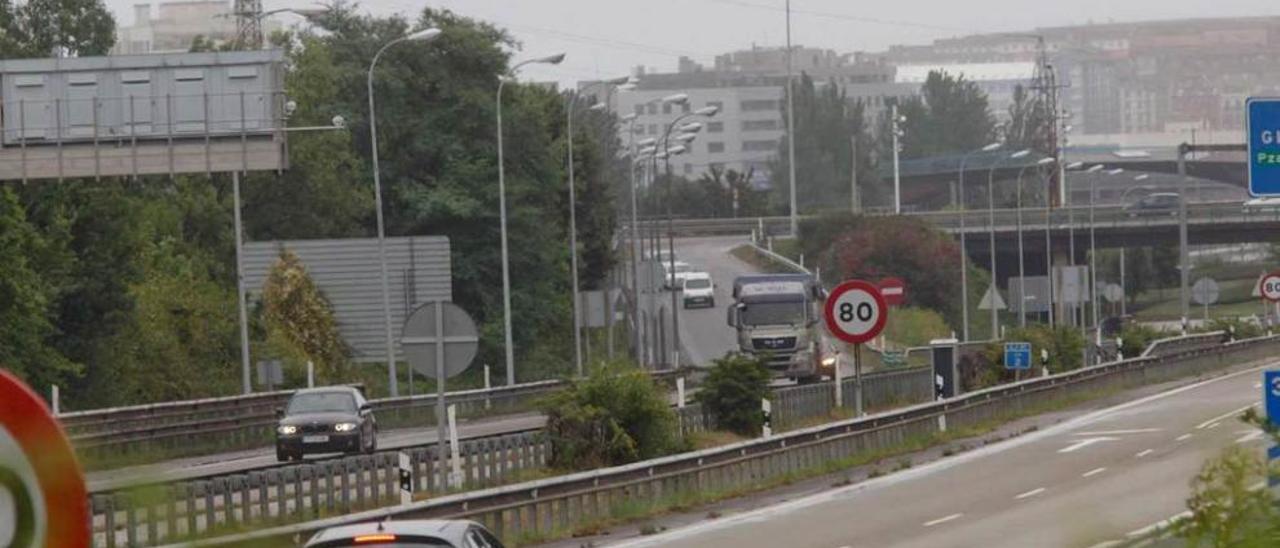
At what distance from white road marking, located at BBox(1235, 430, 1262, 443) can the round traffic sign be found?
28471mm

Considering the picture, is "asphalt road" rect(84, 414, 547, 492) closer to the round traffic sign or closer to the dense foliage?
the round traffic sign

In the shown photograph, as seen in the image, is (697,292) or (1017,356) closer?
(1017,356)

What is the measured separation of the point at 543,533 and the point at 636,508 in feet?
12.5

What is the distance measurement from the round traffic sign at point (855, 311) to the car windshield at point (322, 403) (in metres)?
12.3

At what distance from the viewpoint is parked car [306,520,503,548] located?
12.2 meters

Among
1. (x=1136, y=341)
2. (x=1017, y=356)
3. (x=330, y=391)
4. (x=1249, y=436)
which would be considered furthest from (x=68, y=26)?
(x=1249, y=436)

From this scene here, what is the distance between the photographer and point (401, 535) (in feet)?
40.5

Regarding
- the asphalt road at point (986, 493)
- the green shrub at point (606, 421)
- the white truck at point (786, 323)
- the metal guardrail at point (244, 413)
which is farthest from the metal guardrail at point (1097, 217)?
the green shrub at point (606, 421)

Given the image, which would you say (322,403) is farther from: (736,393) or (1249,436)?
(1249,436)

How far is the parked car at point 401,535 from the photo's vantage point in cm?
1220

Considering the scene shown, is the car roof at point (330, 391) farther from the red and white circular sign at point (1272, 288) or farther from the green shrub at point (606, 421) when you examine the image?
the red and white circular sign at point (1272, 288)

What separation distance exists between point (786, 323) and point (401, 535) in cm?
6437

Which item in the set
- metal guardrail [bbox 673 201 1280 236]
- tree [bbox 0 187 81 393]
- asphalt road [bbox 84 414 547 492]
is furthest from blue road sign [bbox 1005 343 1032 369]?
metal guardrail [bbox 673 201 1280 236]

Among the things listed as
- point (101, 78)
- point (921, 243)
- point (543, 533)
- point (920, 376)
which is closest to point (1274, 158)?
point (543, 533)
